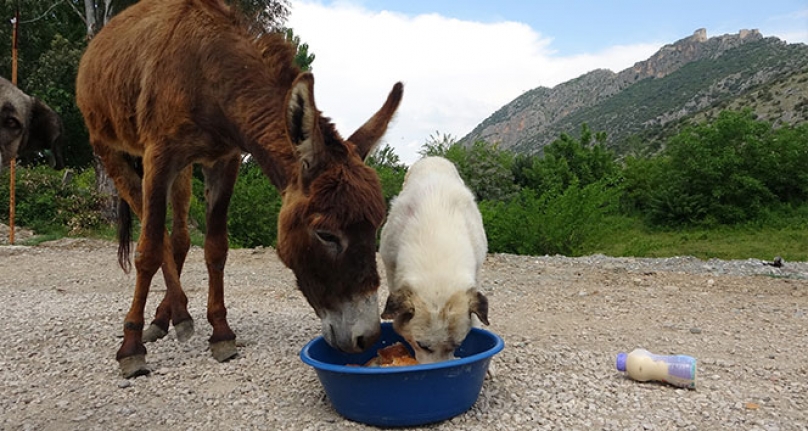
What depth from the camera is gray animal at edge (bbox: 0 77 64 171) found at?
9.37 ft

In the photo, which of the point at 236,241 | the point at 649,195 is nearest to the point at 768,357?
the point at 236,241

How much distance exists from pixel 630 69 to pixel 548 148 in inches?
2696

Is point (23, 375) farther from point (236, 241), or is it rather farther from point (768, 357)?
point (236, 241)

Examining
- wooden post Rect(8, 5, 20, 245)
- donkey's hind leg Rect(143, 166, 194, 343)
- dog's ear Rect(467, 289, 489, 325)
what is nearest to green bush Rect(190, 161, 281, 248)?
wooden post Rect(8, 5, 20, 245)

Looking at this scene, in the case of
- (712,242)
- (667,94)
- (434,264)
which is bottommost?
(712,242)

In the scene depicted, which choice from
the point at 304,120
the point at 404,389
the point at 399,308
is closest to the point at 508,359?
the point at 399,308

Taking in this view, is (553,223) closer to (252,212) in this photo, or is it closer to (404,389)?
(252,212)

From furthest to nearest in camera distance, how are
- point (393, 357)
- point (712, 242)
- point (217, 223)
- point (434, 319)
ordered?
point (712, 242), point (217, 223), point (393, 357), point (434, 319)

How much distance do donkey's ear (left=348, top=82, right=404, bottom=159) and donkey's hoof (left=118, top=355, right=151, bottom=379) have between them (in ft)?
7.59

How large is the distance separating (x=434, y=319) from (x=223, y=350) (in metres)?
1.96

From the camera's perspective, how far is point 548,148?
88.3ft

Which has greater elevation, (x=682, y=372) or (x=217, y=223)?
(x=217, y=223)

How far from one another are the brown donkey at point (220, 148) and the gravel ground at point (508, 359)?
0.49 m

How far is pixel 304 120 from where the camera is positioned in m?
3.12
